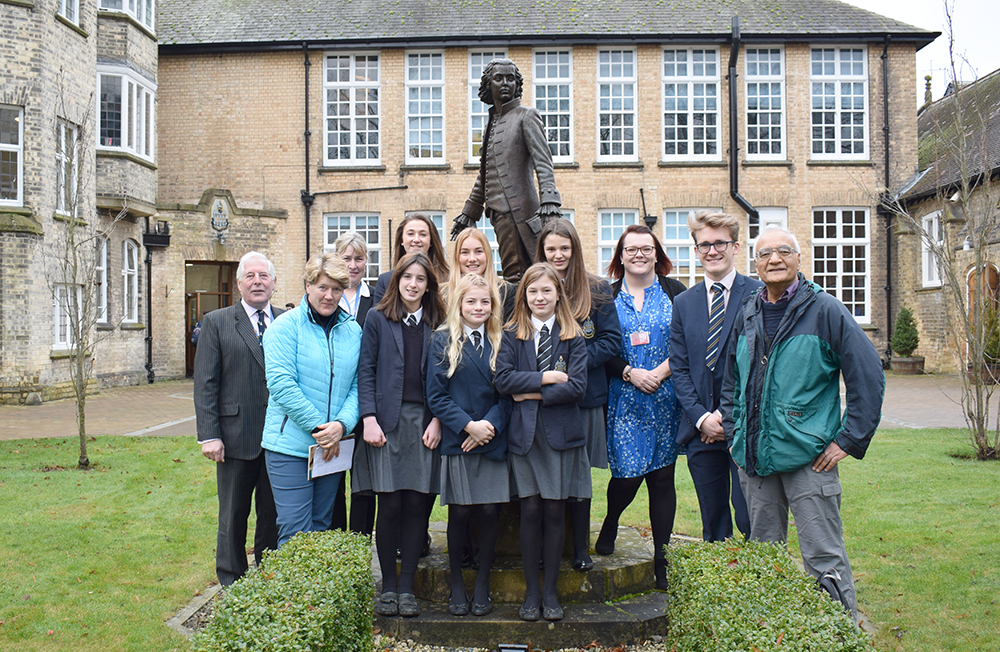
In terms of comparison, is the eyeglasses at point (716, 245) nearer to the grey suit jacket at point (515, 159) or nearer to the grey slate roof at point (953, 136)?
the grey suit jacket at point (515, 159)

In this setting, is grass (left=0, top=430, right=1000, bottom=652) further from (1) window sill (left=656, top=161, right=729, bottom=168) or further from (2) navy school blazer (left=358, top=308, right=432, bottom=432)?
(1) window sill (left=656, top=161, right=729, bottom=168)

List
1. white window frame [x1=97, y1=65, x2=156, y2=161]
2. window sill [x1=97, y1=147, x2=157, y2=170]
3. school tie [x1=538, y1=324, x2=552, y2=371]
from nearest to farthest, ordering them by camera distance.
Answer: school tie [x1=538, y1=324, x2=552, y2=371] → window sill [x1=97, y1=147, x2=157, y2=170] → white window frame [x1=97, y1=65, x2=156, y2=161]

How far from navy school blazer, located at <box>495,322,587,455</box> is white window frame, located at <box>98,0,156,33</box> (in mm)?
18726

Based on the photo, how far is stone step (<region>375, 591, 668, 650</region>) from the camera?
13.2 feet

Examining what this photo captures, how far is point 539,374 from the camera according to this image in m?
3.98

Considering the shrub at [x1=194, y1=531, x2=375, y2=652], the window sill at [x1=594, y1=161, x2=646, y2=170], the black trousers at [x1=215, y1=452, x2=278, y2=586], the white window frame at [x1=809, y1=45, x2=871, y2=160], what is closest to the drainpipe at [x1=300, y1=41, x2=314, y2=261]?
the window sill at [x1=594, y1=161, x2=646, y2=170]

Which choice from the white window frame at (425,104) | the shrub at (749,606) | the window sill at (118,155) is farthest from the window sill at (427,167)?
the shrub at (749,606)

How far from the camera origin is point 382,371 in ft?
13.7

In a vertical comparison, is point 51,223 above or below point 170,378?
above

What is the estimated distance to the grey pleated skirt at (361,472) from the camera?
422 cm

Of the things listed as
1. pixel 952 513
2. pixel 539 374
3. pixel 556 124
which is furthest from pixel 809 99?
pixel 539 374

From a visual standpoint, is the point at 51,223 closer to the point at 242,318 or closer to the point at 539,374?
the point at 242,318

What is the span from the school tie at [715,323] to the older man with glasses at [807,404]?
0.52 metres

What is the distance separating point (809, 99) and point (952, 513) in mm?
17603
